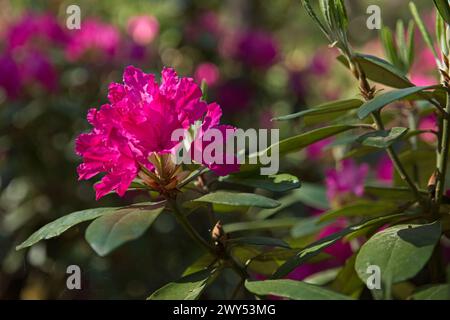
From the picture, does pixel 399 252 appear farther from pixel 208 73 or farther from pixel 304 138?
pixel 208 73

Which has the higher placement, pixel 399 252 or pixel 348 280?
pixel 399 252

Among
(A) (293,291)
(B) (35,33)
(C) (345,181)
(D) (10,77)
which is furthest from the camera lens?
(B) (35,33)

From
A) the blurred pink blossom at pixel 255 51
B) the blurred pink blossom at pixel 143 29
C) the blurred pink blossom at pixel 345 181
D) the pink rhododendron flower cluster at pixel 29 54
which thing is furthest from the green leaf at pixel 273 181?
the blurred pink blossom at pixel 255 51

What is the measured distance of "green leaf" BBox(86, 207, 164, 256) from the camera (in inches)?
25.3

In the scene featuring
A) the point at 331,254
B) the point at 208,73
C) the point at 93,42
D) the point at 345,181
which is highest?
the point at 93,42

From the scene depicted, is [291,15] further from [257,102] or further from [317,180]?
[317,180]

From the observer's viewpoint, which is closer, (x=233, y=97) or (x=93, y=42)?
(x=93, y=42)

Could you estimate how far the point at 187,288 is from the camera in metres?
0.76

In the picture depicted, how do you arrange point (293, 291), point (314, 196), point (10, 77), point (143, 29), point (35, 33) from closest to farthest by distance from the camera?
point (293, 291)
point (314, 196)
point (10, 77)
point (35, 33)
point (143, 29)

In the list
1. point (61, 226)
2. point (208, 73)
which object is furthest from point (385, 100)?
point (208, 73)

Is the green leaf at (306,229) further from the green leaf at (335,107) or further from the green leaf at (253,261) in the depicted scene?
the green leaf at (335,107)

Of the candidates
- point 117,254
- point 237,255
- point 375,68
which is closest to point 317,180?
point 117,254

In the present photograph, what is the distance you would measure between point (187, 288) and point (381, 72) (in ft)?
1.14
